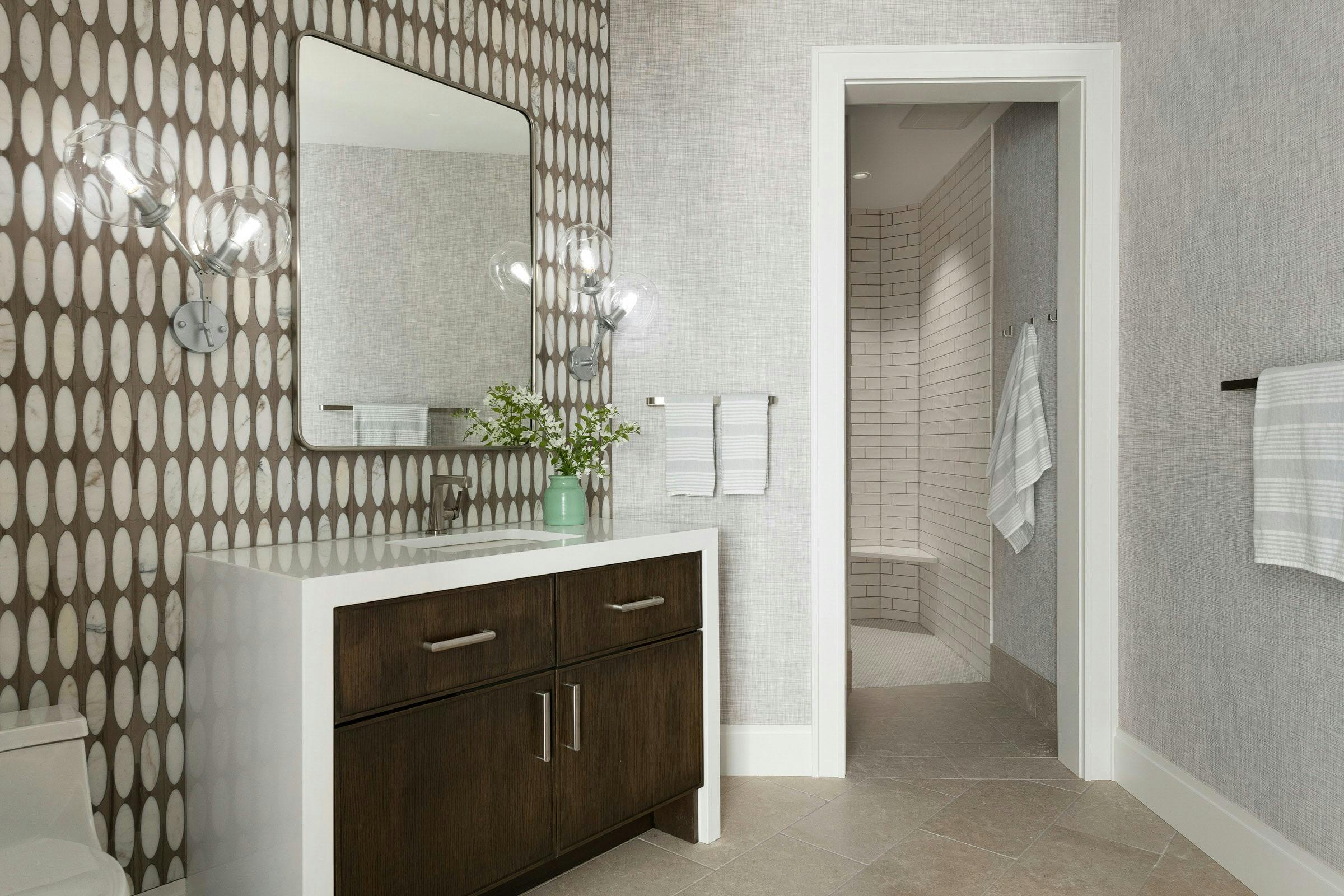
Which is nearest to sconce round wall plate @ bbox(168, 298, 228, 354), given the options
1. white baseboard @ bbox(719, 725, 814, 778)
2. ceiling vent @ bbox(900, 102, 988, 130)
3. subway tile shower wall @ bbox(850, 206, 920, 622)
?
white baseboard @ bbox(719, 725, 814, 778)

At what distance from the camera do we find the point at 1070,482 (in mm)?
2822

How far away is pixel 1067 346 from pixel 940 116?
1560mm

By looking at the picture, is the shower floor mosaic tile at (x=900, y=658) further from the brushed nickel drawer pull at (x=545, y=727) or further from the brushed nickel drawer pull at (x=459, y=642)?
the brushed nickel drawer pull at (x=459, y=642)

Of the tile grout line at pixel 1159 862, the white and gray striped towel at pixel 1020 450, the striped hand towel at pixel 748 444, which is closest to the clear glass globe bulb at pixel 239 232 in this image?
the striped hand towel at pixel 748 444

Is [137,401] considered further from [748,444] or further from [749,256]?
[749,256]

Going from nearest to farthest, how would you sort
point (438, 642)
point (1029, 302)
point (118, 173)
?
point (118, 173) → point (438, 642) → point (1029, 302)

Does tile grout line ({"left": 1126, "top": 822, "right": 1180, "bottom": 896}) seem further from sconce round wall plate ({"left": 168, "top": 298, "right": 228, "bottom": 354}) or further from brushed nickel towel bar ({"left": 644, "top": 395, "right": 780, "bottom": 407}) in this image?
sconce round wall plate ({"left": 168, "top": 298, "right": 228, "bottom": 354})

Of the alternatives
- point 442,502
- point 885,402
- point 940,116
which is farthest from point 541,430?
point 885,402

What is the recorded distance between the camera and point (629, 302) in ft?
9.14

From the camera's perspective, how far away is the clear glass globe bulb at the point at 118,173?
5.22 feet

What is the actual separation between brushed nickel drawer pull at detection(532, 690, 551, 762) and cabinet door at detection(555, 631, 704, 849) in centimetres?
4

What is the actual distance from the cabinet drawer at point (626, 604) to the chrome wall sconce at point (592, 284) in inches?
32.7

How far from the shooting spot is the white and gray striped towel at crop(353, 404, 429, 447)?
2189mm

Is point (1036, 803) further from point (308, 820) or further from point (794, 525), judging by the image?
point (308, 820)
